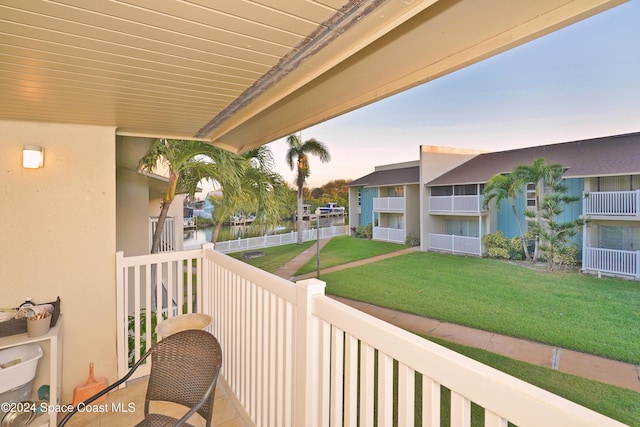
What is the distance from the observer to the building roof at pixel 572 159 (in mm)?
9711

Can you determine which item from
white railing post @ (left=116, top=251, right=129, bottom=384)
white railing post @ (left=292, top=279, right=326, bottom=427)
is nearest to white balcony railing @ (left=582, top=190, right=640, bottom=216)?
white railing post @ (left=292, top=279, right=326, bottom=427)

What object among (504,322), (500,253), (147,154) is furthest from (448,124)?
(147,154)

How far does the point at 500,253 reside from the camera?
1227cm

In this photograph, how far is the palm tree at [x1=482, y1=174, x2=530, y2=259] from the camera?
11.5 m

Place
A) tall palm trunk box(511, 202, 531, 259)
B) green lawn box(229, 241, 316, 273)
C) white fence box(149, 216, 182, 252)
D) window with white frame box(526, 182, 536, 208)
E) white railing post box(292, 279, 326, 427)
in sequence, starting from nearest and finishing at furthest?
1. white railing post box(292, 279, 326, 427)
2. white fence box(149, 216, 182, 252)
3. tall palm trunk box(511, 202, 531, 259)
4. window with white frame box(526, 182, 536, 208)
5. green lawn box(229, 241, 316, 273)

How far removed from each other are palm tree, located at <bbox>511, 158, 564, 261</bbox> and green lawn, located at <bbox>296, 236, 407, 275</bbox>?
605 centimetres

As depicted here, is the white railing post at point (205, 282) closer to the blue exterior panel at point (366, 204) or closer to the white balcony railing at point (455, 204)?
the white balcony railing at point (455, 204)

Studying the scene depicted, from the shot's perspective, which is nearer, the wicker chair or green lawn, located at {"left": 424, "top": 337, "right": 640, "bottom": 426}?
the wicker chair

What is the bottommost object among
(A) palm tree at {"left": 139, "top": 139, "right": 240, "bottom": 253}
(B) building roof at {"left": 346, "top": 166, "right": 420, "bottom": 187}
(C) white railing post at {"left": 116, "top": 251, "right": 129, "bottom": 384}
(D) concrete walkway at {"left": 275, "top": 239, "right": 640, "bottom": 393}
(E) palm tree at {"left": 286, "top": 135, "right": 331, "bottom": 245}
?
(D) concrete walkway at {"left": 275, "top": 239, "right": 640, "bottom": 393}

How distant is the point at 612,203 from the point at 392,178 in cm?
964

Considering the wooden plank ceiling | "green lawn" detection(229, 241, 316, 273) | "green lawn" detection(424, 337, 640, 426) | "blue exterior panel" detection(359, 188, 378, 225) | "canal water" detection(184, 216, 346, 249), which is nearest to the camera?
the wooden plank ceiling

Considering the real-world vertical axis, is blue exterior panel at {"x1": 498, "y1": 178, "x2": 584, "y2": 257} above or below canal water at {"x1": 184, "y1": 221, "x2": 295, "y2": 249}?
above

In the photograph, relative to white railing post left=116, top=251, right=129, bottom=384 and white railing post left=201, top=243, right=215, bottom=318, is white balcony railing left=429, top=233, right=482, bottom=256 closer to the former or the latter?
white railing post left=201, top=243, right=215, bottom=318

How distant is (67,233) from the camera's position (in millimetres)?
2393
